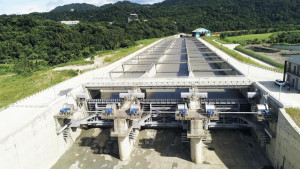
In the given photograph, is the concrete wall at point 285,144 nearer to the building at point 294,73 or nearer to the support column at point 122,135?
the building at point 294,73

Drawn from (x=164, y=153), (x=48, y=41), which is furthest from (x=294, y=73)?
(x=48, y=41)

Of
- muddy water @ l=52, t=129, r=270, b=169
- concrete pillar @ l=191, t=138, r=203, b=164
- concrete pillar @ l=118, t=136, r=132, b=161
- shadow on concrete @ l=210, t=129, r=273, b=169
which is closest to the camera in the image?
concrete pillar @ l=191, t=138, r=203, b=164

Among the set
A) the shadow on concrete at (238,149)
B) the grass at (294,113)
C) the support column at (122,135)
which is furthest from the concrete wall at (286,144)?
the support column at (122,135)

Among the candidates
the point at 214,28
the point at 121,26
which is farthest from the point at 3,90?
the point at 214,28

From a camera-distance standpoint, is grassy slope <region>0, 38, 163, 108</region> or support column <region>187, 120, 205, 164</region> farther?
grassy slope <region>0, 38, 163, 108</region>

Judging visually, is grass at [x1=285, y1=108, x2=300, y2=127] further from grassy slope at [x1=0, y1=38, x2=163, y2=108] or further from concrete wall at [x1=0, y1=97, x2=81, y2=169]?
grassy slope at [x1=0, y1=38, x2=163, y2=108]

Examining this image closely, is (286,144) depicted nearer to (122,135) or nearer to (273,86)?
(273,86)

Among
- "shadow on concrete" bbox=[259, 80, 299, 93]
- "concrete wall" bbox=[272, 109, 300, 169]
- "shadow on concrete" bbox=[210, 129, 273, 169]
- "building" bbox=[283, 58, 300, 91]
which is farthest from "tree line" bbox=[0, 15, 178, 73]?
"concrete wall" bbox=[272, 109, 300, 169]
